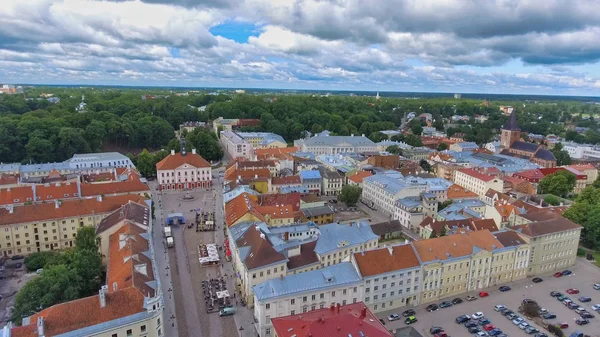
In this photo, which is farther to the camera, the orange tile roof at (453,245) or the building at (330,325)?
the orange tile roof at (453,245)

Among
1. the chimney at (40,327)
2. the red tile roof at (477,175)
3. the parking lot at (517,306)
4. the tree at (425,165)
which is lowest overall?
the parking lot at (517,306)

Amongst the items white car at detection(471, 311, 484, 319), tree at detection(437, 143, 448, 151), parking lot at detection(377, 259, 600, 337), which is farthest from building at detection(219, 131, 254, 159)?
white car at detection(471, 311, 484, 319)

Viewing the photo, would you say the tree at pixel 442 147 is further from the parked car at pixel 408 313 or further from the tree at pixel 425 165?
the parked car at pixel 408 313

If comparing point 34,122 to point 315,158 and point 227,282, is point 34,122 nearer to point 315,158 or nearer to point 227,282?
point 315,158

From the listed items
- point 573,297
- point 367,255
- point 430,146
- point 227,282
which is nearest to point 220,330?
→ point 227,282

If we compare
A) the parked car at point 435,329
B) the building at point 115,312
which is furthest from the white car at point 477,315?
the building at point 115,312

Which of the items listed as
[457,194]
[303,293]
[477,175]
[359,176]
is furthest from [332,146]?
[303,293]
